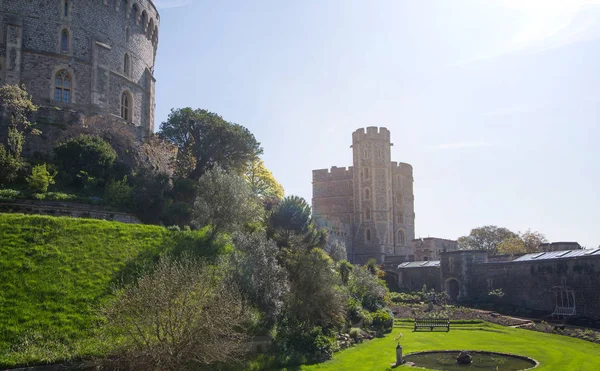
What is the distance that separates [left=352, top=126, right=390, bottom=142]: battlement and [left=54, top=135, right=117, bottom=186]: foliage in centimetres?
4015

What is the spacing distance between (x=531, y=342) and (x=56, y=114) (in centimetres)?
2751

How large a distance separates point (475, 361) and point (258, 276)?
826 cm

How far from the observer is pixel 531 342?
70.9 ft

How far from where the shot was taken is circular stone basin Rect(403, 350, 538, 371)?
1692 cm

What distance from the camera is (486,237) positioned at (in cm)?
7181

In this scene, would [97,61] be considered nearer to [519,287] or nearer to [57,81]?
[57,81]

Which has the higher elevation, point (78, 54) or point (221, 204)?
point (78, 54)

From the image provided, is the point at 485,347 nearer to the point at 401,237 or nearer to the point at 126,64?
the point at 126,64

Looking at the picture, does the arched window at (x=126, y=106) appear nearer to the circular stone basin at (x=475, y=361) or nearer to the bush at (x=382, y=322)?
the bush at (x=382, y=322)

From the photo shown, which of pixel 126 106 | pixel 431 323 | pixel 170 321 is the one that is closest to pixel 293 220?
pixel 431 323

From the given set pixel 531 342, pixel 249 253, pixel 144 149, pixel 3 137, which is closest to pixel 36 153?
pixel 3 137

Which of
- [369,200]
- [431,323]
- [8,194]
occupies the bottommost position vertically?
[431,323]

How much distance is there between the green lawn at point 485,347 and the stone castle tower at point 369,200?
3333cm

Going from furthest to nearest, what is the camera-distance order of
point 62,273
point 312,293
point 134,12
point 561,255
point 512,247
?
point 512,247
point 134,12
point 561,255
point 312,293
point 62,273
